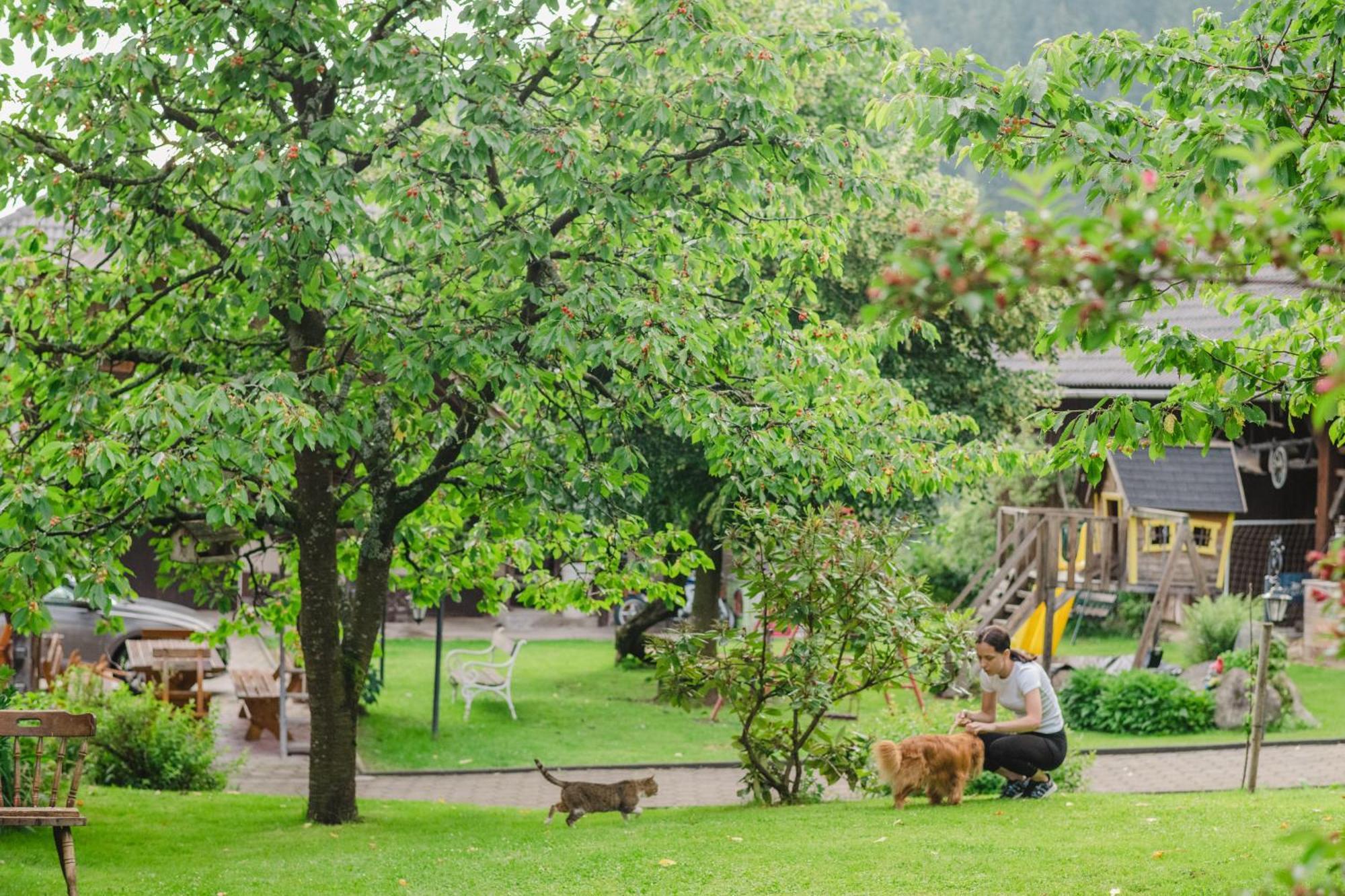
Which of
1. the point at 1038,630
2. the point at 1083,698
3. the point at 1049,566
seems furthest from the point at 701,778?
the point at 1049,566

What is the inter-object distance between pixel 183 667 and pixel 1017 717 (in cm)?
982

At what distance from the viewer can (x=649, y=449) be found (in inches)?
704

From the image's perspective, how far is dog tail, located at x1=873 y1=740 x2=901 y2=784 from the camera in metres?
9.40

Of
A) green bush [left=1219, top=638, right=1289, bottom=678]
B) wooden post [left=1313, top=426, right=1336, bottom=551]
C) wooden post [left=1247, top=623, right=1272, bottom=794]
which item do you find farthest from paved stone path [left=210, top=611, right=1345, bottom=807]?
wooden post [left=1313, top=426, right=1336, bottom=551]

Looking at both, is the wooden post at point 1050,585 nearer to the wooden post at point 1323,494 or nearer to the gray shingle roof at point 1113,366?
the gray shingle roof at point 1113,366

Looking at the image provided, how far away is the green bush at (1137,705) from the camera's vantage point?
639 inches

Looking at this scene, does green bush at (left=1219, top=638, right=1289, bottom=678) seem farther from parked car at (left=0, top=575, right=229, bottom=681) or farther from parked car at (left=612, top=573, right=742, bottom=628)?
parked car at (left=0, top=575, right=229, bottom=681)

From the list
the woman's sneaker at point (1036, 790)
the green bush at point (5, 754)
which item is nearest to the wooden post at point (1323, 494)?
the woman's sneaker at point (1036, 790)

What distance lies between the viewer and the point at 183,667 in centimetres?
1570

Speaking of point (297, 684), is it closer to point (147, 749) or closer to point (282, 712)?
point (282, 712)

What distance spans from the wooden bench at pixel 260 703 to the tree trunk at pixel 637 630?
7747 millimetres

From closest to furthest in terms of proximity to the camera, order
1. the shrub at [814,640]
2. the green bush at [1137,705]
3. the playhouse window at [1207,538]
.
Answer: the shrub at [814,640] → the green bush at [1137,705] → the playhouse window at [1207,538]

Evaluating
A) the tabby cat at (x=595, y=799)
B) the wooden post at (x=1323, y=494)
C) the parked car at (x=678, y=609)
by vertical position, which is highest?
the wooden post at (x=1323, y=494)

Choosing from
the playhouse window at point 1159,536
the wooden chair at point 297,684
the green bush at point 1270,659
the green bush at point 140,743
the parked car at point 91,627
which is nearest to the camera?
the green bush at point 140,743
